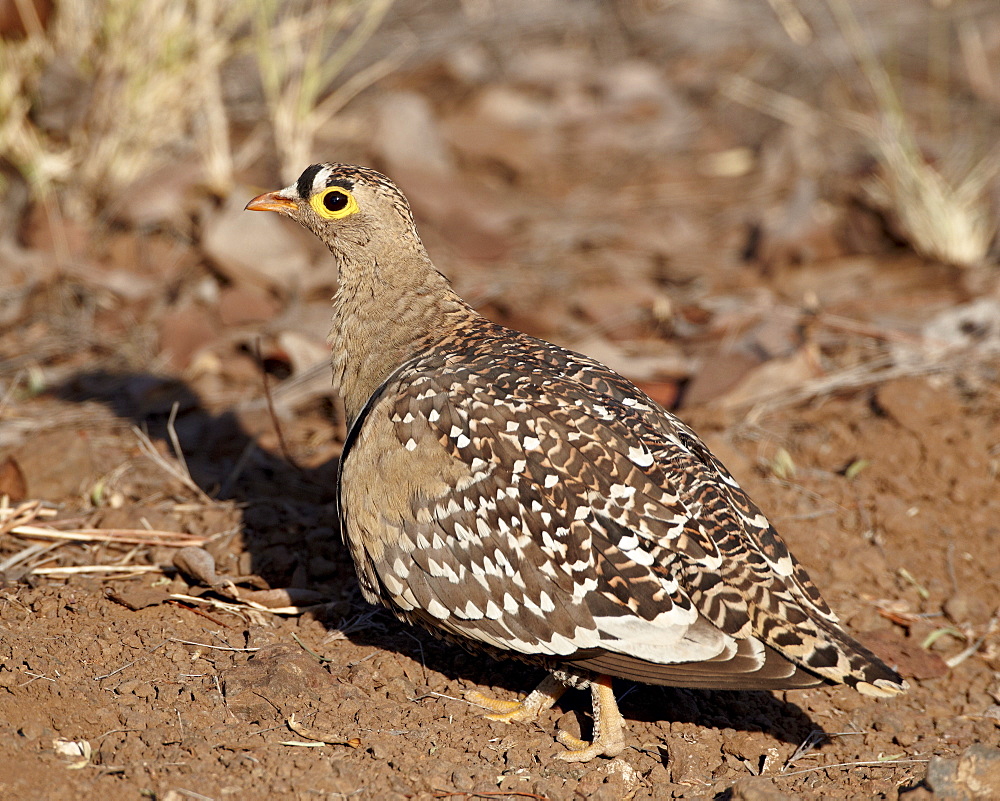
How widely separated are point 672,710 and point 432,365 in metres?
1.79

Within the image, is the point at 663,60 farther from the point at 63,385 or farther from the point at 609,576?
the point at 609,576

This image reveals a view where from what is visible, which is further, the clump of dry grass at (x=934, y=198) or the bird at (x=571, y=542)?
the clump of dry grass at (x=934, y=198)

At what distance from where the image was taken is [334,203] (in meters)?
4.82

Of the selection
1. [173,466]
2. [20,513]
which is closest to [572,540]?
[173,466]

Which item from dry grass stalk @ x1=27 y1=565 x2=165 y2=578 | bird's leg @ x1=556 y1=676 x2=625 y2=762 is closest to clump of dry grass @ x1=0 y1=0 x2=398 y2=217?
dry grass stalk @ x1=27 y1=565 x2=165 y2=578

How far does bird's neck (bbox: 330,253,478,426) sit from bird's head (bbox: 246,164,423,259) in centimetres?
10

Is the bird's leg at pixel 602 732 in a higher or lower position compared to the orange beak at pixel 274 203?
lower

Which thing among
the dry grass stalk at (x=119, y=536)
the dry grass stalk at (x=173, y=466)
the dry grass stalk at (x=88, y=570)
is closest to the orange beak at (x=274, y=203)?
the dry grass stalk at (x=173, y=466)

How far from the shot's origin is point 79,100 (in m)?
7.54

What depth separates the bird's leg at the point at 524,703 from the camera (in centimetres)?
418

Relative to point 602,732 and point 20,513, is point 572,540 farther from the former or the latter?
point 20,513

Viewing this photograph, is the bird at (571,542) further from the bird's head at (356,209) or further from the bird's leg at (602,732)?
the bird's head at (356,209)

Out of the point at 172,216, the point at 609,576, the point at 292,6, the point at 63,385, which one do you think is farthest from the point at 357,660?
the point at 292,6

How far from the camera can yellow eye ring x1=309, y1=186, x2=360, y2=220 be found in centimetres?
480
